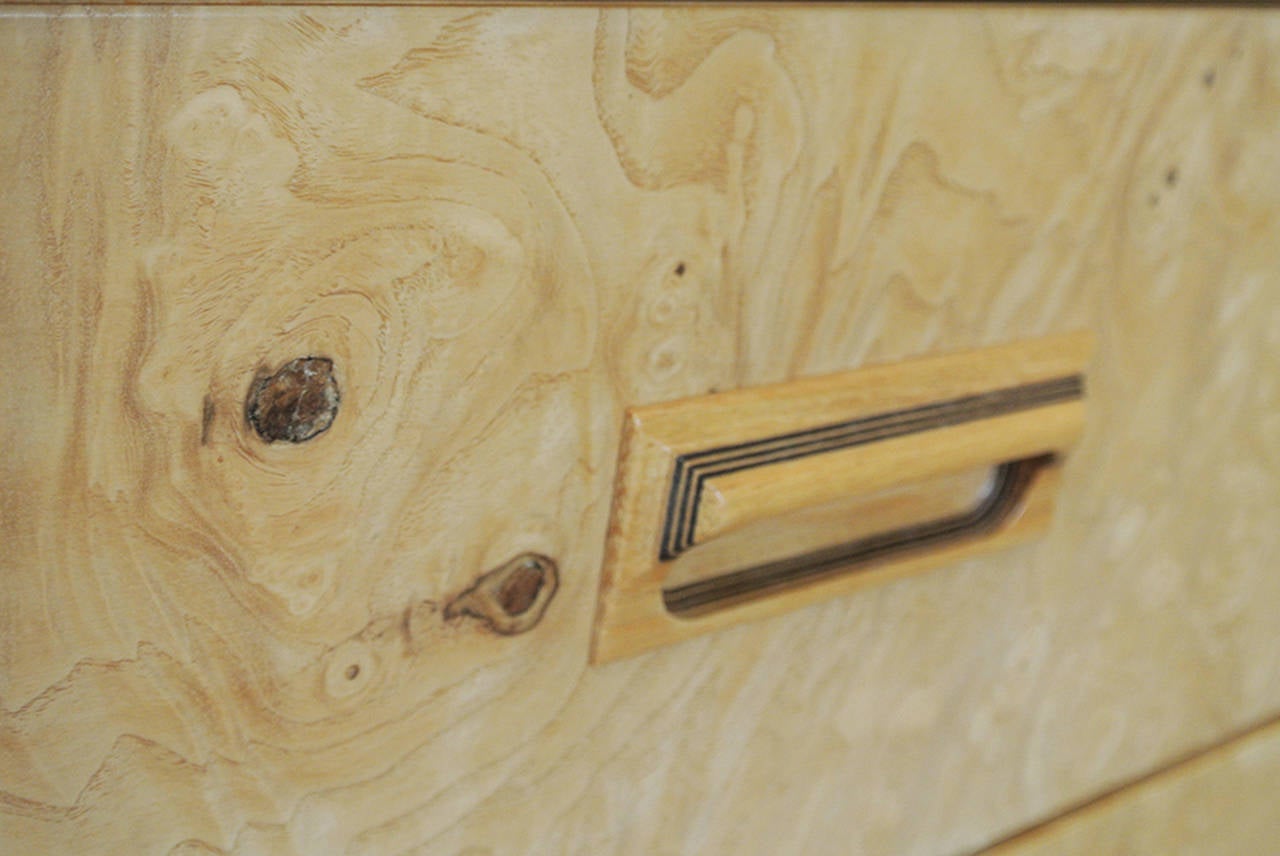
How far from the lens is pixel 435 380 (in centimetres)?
24

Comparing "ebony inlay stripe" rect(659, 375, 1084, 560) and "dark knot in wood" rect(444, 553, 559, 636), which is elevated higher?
"ebony inlay stripe" rect(659, 375, 1084, 560)

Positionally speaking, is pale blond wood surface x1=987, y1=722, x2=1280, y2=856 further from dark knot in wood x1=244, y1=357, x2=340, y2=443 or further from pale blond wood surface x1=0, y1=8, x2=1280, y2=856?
dark knot in wood x1=244, y1=357, x2=340, y2=443

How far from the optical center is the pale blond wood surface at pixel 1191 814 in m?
0.46

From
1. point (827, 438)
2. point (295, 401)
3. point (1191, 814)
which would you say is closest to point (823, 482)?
point (827, 438)

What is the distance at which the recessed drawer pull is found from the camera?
282 millimetres

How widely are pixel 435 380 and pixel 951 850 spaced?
280 millimetres

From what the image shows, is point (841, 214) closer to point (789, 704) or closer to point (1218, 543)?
point (789, 704)

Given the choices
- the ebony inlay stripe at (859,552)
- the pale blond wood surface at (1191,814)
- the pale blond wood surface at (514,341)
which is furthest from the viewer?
the pale blond wood surface at (1191,814)

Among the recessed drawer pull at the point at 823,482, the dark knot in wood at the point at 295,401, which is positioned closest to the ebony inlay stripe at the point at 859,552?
the recessed drawer pull at the point at 823,482

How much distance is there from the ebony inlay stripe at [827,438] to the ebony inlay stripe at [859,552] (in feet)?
0.09

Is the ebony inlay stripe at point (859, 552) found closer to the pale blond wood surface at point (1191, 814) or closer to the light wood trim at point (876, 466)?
the light wood trim at point (876, 466)

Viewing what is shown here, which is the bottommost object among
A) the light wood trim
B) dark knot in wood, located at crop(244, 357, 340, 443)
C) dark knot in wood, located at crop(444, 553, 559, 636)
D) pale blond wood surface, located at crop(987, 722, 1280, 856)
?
pale blond wood surface, located at crop(987, 722, 1280, 856)

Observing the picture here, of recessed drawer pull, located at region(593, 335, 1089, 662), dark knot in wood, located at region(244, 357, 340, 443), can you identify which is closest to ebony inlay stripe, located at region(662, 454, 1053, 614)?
recessed drawer pull, located at region(593, 335, 1089, 662)

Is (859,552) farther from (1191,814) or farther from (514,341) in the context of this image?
(1191,814)
